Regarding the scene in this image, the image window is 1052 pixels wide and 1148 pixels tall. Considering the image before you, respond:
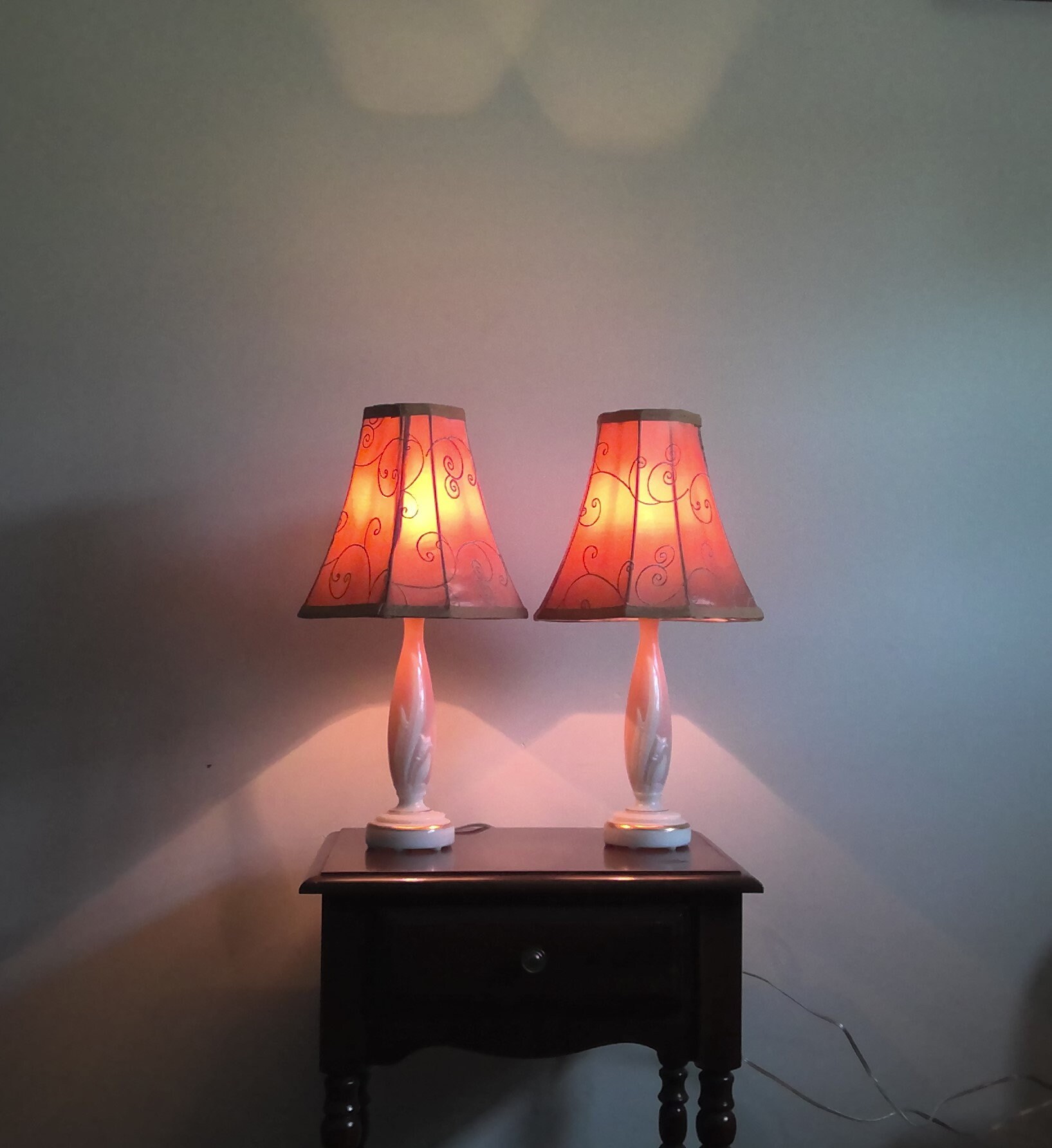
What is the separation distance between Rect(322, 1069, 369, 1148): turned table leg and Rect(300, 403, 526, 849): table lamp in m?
0.28

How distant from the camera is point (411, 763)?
1377 mm

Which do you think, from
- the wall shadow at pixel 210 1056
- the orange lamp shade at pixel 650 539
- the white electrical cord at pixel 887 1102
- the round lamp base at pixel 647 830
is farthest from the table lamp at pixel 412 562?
the white electrical cord at pixel 887 1102

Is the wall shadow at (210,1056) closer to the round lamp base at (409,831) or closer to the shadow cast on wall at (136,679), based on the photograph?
the shadow cast on wall at (136,679)

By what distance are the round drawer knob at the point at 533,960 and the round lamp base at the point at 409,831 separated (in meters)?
0.19

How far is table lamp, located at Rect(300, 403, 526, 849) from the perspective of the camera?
4.24 ft

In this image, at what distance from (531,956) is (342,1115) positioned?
28cm

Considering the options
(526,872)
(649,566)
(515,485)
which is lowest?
(526,872)

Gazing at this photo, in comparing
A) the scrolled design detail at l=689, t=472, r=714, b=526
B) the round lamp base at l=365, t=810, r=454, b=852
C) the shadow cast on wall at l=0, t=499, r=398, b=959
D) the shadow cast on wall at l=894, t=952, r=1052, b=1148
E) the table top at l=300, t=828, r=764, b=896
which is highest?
the scrolled design detail at l=689, t=472, r=714, b=526

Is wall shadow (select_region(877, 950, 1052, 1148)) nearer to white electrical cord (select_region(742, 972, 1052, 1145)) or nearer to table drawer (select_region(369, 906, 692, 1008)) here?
white electrical cord (select_region(742, 972, 1052, 1145))

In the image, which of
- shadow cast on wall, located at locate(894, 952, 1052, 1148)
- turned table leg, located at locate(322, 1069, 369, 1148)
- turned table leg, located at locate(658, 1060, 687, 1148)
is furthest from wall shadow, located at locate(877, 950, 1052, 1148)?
turned table leg, located at locate(322, 1069, 369, 1148)

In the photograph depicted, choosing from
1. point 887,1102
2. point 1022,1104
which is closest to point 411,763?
point 887,1102

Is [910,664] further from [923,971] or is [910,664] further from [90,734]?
[90,734]

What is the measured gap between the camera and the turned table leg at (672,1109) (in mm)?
1407

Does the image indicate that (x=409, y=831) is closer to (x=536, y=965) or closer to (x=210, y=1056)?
(x=536, y=965)
